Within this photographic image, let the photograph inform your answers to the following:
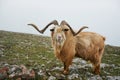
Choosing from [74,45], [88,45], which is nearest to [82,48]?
[88,45]

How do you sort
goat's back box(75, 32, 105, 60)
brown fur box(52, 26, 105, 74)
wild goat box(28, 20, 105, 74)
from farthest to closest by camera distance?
goat's back box(75, 32, 105, 60) → brown fur box(52, 26, 105, 74) → wild goat box(28, 20, 105, 74)

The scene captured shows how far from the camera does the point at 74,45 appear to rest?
51.2 ft

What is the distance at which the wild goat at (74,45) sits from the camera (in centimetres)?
1417

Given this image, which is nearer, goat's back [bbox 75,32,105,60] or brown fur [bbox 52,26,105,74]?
brown fur [bbox 52,26,105,74]

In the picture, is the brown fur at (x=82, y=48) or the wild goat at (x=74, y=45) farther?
the brown fur at (x=82, y=48)

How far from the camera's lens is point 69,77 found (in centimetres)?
1558

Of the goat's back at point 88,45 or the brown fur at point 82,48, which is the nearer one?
the brown fur at point 82,48

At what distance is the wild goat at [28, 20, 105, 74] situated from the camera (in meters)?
14.2

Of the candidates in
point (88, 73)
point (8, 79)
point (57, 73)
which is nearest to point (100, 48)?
point (88, 73)

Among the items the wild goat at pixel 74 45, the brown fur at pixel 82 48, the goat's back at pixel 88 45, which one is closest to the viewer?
the wild goat at pixel 74 45

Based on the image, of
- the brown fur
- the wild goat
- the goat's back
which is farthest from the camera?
the goat's back

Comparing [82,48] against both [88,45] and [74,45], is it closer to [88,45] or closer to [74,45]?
[88,45]

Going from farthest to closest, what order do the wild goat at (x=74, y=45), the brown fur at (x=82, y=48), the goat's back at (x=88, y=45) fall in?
the goat's back at (x=88, y=45), the brown fur at (x=82, y=48), the wild goat at (x=74, y=45)

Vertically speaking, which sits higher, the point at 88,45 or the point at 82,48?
the point at 88,45
